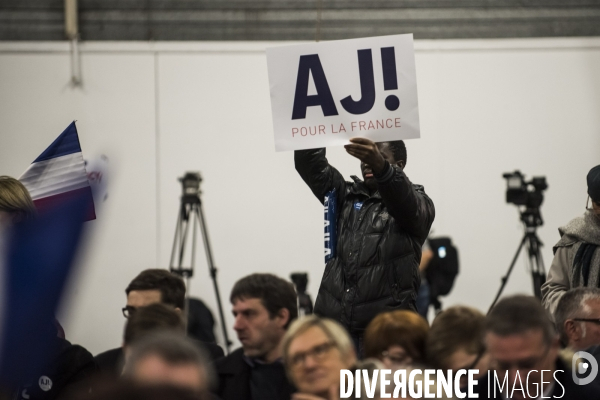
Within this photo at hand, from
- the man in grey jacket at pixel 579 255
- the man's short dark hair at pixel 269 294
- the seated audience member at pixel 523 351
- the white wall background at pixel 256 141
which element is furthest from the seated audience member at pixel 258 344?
the white wall background at pixel 256 141

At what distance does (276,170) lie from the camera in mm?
6984

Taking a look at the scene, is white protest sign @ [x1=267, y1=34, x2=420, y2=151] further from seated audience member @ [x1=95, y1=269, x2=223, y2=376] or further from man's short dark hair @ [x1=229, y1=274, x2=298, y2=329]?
seated audience member @ [x1=95, y1=269, x2=223, y2=376]

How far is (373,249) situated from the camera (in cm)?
300

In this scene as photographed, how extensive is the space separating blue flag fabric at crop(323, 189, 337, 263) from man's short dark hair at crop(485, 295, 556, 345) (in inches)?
39.6

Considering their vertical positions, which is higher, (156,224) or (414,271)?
(156,224)

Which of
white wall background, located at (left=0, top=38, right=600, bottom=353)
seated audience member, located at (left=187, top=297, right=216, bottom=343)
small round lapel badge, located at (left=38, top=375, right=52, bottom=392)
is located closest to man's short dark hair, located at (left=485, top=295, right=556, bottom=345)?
small round lapel badge, located at (left=38, top=375, right=52, bottom=392)

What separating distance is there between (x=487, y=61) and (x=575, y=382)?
5018 mm

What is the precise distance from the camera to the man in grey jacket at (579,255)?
10.4ft

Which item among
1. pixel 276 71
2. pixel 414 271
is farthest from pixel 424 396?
pixel 276 71

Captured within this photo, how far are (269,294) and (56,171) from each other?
0.81m

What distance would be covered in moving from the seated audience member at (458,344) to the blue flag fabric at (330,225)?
2.58 ft

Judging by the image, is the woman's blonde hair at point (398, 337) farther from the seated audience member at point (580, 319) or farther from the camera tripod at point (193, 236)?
the camera tripod at point (193, 236)

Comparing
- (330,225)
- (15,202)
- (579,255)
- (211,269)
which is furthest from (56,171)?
(211,269)

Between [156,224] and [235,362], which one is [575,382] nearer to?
[235,362]
